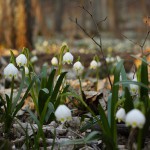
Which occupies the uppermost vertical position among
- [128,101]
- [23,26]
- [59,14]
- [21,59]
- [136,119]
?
[59,14]

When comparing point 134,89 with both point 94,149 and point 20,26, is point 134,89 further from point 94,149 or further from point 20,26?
point 20,26

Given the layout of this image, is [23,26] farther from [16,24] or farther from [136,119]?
[136,119]

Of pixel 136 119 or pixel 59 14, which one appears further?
pixel 59 14

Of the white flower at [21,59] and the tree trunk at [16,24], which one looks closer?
the white flower at [21,59]

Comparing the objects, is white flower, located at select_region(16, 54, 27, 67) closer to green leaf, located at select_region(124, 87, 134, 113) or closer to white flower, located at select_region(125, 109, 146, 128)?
green leaf, located at select_region(124, 87, 134, 113)

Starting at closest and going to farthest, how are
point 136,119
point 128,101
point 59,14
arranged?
point 136,119 < point 128,101 < point 59,14

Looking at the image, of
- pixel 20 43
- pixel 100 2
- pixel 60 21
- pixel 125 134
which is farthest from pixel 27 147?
pixel 100 2

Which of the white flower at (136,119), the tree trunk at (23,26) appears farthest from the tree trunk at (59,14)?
the white flower at (136,119)

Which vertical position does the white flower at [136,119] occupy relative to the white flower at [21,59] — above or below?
below

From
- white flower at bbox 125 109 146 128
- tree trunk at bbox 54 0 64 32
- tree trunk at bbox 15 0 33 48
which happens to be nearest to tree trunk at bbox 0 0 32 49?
tree trunk at bbox 15 0 33 48

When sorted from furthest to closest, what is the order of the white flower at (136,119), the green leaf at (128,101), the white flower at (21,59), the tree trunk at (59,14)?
the tree trunk at (59,14), the white flower at (21,59), the green leaf at (128,101), the white flower at (136,119)

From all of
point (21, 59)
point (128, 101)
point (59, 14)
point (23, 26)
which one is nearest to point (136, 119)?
point (128, 101)

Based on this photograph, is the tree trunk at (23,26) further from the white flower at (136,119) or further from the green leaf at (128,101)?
the white flower at (136,119)
